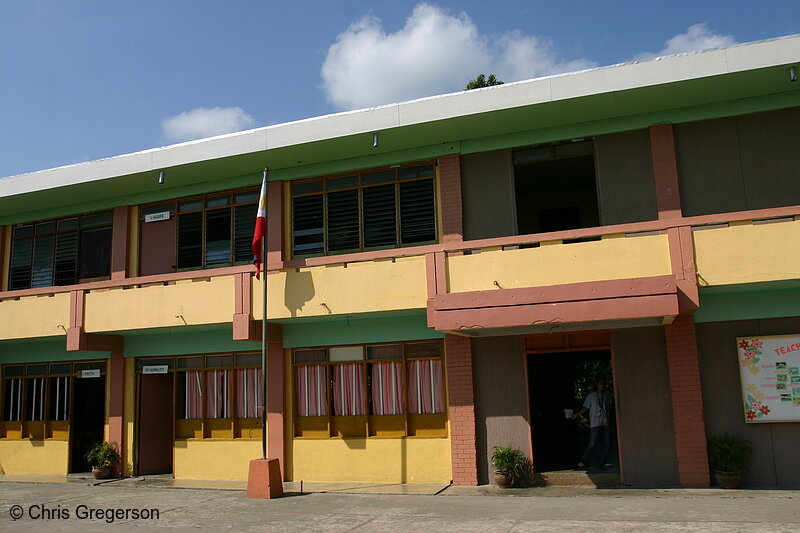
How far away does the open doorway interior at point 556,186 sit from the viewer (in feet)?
45.4

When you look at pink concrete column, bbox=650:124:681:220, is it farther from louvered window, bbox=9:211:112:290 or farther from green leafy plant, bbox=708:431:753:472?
louvered window, bbox=9:211:112:290

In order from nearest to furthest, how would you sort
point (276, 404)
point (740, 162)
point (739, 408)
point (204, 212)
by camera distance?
point (739, 408) → point (740, 162) → point (276, 404) → point (204, 212)

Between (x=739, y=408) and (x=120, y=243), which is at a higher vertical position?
(x=120, y=243)

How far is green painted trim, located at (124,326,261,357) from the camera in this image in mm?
15742

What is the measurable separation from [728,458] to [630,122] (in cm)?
608

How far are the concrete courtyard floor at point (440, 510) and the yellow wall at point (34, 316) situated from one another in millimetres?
3958

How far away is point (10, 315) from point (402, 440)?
32.8 feet

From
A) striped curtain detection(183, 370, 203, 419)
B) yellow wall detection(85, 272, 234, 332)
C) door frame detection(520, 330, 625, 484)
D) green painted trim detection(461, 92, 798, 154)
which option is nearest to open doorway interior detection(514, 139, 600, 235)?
green painted trim detection(461, 92, 798, 154)

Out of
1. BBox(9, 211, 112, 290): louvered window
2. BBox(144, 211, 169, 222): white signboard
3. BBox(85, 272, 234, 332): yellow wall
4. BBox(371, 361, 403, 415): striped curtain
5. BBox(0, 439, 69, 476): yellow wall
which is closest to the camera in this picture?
BBox(371, 361, 403, 415): striped curtain

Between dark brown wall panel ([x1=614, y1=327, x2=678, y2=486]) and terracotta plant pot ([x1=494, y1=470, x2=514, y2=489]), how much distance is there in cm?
200

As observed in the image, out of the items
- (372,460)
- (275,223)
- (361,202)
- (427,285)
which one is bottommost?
(372,460)

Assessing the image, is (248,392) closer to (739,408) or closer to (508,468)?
(508,468)

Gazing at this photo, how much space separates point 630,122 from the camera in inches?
517

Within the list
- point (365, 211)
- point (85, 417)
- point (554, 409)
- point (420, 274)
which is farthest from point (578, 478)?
point (85, 417)
